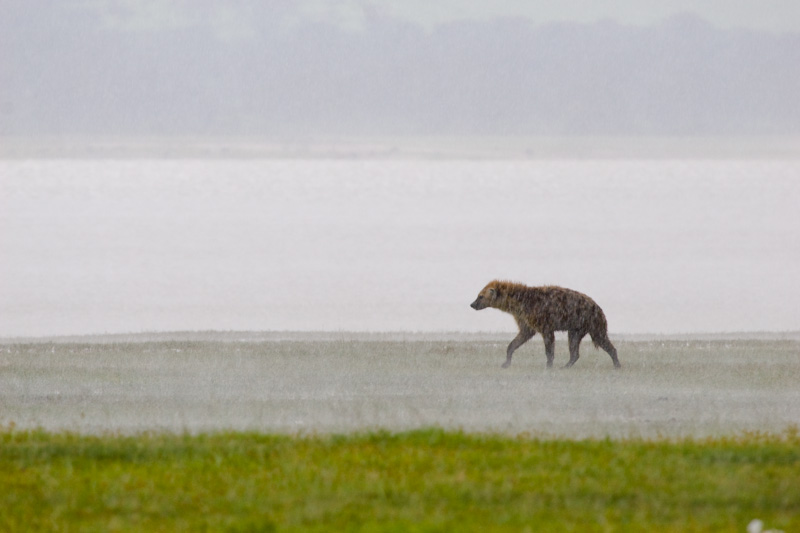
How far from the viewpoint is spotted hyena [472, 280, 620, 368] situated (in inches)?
815

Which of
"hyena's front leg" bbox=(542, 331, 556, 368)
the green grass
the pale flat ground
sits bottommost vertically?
the green grass

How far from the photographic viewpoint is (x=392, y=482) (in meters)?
9.84

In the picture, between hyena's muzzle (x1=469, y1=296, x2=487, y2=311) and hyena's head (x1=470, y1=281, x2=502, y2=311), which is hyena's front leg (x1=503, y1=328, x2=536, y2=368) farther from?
hyena's muzzle (x1=469, y1=296, x2=487, y2=311)

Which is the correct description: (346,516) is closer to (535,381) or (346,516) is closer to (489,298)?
(535,381)

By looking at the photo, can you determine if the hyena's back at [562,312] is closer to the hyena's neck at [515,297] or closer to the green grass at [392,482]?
the hyena's neck at [515,297]

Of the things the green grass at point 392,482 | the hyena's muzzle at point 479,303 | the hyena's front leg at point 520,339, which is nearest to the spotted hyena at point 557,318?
the hyena's front leg at point 520,339

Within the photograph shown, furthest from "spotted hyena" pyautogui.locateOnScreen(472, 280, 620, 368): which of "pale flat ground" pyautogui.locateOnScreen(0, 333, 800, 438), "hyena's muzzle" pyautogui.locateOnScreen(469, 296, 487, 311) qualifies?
"hyena's muzzle" pyautogui.locateOnScreen(469, 296, 487, 311)

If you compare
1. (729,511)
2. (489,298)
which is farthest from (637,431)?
(489,298)

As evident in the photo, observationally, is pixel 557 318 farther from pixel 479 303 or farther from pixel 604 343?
pixel 479 303

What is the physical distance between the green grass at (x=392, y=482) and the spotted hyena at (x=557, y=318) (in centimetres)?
849

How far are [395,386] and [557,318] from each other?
158 inches

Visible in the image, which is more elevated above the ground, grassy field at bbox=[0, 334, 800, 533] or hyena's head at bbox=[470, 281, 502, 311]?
hyena's head at bbox=[470, 281, 502, 311]

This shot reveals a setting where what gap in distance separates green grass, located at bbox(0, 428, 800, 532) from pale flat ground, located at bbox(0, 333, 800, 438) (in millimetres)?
1088

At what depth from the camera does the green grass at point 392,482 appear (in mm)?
8617
